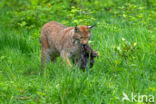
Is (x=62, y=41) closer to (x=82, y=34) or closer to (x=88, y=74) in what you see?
(x=82, y=34)

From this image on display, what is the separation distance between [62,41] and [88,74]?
210cm

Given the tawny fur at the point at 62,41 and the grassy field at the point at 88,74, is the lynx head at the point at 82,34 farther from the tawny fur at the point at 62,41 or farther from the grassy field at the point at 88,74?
the grassy field at the point at 88,74

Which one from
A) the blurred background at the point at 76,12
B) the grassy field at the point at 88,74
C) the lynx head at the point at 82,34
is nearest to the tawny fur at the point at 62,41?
the lynx head at the point at 82,34

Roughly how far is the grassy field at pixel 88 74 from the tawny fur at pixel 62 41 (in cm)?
25

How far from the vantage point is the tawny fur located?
19.9 feet

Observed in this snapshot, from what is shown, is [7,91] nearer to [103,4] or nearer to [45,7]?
[45,7]

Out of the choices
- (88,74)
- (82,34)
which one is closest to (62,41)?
(82,34)

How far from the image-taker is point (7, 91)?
4.62 metres

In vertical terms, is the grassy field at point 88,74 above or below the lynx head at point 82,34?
below

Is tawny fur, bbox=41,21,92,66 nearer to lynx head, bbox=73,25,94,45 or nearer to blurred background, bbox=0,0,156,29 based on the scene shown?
lynx head, bbox=73,25,94,45

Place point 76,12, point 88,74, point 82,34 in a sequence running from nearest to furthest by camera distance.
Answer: point 88,74 → point 82,34 → point 76,12

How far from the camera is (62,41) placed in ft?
21.8

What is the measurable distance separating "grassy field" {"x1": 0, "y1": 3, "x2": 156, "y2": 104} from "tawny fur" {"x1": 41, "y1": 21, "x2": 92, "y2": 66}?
25 cm

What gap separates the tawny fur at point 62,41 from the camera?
608 centimetres
